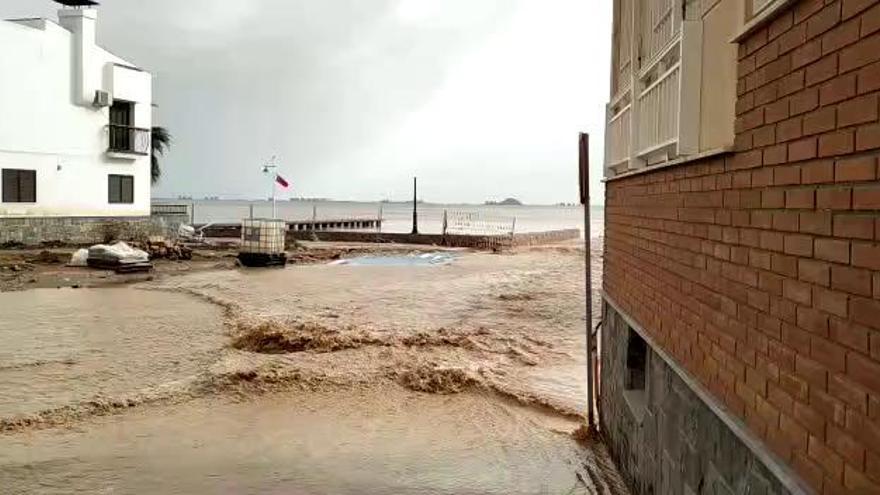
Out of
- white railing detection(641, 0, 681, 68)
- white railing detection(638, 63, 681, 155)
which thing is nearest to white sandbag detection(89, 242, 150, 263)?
white railing detection(641, 0, 681, 68)

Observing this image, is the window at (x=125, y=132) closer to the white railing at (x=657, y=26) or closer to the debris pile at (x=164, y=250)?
the debris pile at (x=164, y=250)

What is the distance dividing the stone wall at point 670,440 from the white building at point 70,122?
2962 centimetres

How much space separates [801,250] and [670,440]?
6.87 ft

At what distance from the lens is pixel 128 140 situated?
1390 inches

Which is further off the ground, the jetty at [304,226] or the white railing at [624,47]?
the white railing at [624,47]

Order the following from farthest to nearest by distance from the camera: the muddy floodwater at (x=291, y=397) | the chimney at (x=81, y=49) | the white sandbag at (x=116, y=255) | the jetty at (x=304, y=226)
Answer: the jetty at (x=304, y=226) → the chimney at (x=81, y=49) → the white sandbag at (x=116, y=255) → the muddy floodwater at (x=291, y=397)

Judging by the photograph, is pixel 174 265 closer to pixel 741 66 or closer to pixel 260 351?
pixel 260 351

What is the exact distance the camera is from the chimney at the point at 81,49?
32375 mm

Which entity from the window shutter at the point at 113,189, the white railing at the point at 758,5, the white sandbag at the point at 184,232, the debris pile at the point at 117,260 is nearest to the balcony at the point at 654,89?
the white railing at the point at 758,5

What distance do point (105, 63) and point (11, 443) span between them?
30004 mm

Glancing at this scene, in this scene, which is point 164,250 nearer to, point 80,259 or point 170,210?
point 80,259

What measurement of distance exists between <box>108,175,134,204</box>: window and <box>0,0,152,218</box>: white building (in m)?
0.05

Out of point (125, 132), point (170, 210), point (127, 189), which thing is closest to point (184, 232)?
point (170, 210)

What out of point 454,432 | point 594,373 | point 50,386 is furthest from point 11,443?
point 594,373
